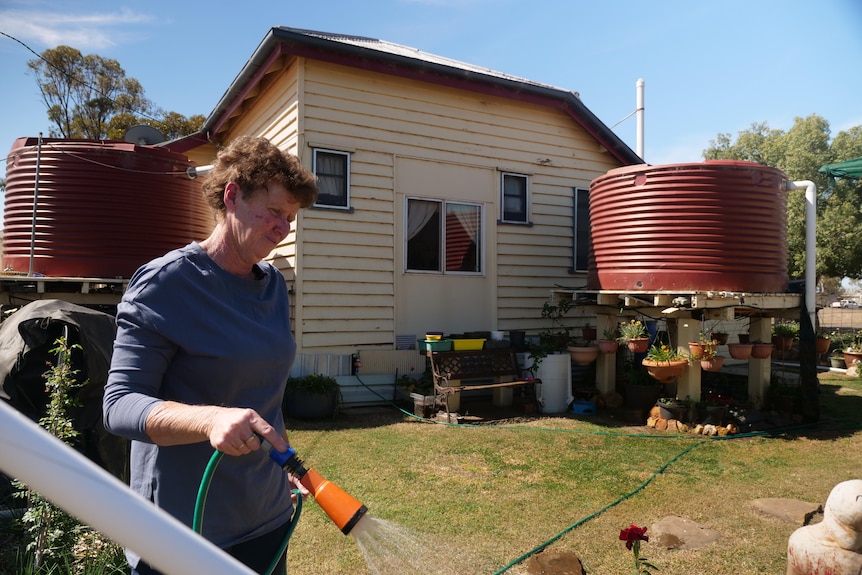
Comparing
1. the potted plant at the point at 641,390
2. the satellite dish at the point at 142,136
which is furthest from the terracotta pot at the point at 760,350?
the satellite dish at the point at 142,136

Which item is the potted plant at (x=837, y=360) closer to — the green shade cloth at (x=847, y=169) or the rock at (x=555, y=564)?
the green shade cloth at (x=847, y=169)

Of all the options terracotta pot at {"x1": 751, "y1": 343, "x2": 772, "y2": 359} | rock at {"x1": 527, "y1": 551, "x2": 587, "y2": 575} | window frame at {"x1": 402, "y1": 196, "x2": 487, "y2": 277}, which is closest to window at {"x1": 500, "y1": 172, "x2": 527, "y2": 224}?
window frame at {"x1": 402, "y1": 196, "x2": 487, "y2": 277}

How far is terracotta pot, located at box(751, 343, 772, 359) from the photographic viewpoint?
7504 mm

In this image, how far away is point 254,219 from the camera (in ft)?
5.71

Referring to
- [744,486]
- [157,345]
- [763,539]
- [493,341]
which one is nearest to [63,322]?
[157,345]

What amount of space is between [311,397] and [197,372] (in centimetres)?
582

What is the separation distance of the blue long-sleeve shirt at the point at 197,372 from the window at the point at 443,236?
7.15 m

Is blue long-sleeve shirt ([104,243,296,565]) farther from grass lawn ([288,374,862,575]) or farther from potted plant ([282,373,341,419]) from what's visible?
potted plant ([282,373,341,419])

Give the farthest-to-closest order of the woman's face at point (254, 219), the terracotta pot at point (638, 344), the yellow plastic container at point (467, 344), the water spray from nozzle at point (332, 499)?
the yellow plastic container at point (467, 344), the terracotta pot at point (638, 344), the woman's face at point (254, 219), the water spray from nozzle at point (332, 499)

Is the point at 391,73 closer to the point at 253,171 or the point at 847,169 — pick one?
the point at 253,171

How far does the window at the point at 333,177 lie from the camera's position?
816cm

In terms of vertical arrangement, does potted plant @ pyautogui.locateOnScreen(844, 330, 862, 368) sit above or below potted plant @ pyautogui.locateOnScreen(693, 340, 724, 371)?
below

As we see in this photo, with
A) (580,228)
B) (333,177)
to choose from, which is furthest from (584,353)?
(333,177)

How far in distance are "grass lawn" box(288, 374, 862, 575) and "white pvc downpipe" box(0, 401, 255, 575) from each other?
107 centimetres
